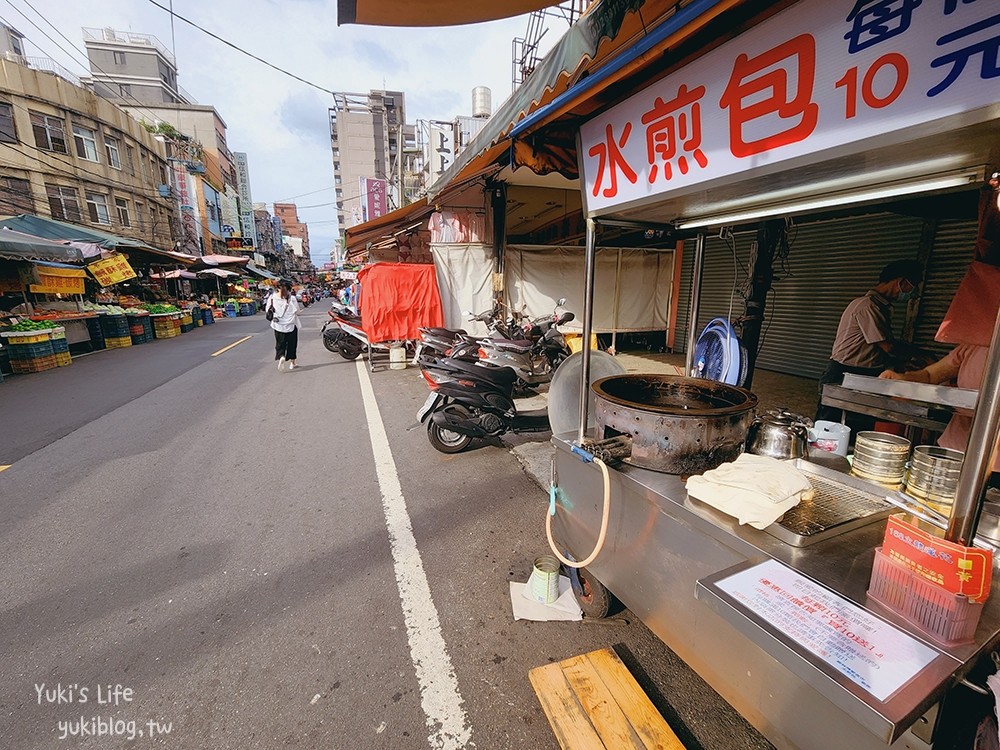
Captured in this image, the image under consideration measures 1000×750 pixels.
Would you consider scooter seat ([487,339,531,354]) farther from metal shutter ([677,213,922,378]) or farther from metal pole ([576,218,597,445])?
metal pole ([576,218,597,445])

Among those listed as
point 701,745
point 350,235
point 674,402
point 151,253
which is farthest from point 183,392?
point 151,253

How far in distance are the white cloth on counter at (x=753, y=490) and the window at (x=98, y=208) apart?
3387 centimetres

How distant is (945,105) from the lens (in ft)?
4.42

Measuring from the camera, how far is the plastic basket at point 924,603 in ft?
3.93

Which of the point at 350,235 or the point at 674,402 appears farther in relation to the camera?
the point at 350,235

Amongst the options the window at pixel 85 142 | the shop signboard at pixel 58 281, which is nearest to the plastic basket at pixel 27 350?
the shop signboard at pixel 58 281

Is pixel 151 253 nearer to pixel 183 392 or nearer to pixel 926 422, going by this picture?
pixel 183 392

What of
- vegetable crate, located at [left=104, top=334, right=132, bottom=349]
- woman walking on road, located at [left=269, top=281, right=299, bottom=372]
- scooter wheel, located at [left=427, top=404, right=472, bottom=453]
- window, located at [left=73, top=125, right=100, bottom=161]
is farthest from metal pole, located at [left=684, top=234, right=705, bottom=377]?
window, located at [left=73, top=125, right=100, bottom=161]

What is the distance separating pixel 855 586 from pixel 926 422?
4.96 ft

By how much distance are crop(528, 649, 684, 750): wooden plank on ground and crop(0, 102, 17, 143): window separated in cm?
3263

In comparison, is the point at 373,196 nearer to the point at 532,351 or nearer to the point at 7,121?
the point at 7,121

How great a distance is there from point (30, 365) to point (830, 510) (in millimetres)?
13731

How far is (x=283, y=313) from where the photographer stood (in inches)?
351

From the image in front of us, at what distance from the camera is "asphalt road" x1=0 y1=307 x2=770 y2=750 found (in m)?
2.02
